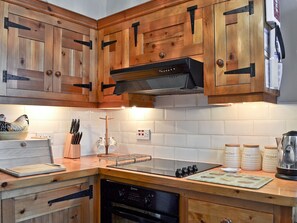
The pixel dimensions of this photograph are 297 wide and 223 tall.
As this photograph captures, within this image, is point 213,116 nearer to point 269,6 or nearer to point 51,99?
point 269,6

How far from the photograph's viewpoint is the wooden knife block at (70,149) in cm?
235

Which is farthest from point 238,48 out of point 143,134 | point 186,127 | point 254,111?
point 143,134

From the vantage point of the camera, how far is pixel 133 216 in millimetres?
1721

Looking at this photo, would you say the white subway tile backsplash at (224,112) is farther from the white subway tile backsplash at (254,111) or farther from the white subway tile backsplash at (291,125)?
the white subway tile backsplash at (291,125)

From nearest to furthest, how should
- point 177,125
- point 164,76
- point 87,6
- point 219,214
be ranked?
point 219,214 → point 164,76 → point 177,125 → point 87,6

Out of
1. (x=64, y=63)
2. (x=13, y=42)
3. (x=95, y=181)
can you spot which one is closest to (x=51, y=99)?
(x=64, y=63)

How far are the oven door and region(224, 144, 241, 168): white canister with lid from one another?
598 mm

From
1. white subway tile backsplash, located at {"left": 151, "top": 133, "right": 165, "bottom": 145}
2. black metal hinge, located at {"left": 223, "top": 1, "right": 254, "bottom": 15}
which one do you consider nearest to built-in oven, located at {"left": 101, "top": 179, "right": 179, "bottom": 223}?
white subway tile backsplash, located at {"left": 151, "top": 133, "right": 165, "bottom": 145}

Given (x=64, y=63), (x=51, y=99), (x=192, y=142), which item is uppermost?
(x=64, y=63)

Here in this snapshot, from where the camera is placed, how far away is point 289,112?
5.68 ft

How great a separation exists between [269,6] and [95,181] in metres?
1.61

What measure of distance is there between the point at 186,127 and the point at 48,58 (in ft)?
3.97

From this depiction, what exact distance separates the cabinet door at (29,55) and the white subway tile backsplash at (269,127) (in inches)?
61.0

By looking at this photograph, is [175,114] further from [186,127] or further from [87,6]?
[87,6]
